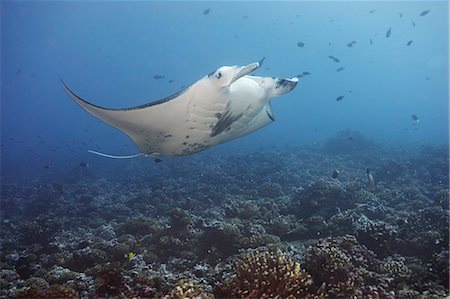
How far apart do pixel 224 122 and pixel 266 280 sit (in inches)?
86.3

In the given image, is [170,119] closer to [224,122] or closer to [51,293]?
[224,122]

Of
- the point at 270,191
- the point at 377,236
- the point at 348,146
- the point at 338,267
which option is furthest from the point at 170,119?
the point at 348,146

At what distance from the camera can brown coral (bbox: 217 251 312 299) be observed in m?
3.68

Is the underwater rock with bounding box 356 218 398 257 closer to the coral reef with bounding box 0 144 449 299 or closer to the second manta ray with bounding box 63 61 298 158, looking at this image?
the coral reef with bounding box 0 144 449 299

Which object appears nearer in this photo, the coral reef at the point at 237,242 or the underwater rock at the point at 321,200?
the coral reef at the point at 237,242

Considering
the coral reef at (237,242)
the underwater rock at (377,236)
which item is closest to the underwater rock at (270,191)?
the coral reef at (237,242)

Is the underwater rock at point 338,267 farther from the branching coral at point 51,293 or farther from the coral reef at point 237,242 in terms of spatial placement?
the branching coral at point 51,293

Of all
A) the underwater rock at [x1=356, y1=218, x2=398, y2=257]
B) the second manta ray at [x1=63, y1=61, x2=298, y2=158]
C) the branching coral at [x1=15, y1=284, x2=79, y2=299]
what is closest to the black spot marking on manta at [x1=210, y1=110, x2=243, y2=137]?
the second manta ray at [x1=63, y1=61, x2=298, y2=158]

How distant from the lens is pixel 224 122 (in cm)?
448

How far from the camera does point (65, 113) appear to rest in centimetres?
13375

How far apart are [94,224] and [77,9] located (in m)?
58.0

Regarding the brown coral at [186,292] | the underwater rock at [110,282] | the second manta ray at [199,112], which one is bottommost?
the brown coral at [186,292]

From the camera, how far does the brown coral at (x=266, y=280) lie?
12.1ft

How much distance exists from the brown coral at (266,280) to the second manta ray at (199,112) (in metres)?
1.92
